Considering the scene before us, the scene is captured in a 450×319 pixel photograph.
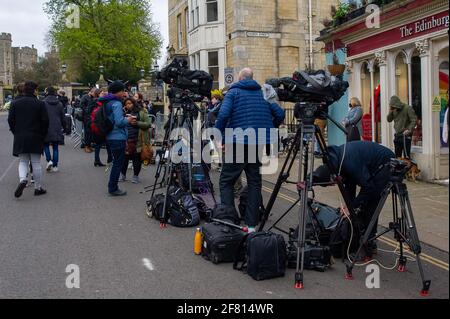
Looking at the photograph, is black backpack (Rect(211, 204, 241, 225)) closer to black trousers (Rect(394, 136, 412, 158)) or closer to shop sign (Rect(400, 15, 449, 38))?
black trousers (Rect(394, 136, 412, 158))

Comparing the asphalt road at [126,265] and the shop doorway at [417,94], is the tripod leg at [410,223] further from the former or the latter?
the shop doorway at [417,94]

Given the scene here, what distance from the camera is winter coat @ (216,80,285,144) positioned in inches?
275

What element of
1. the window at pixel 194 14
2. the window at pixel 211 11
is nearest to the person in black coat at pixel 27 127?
the window at pixel 211 11

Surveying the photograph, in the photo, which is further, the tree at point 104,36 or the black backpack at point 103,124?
the tree at point 104,36

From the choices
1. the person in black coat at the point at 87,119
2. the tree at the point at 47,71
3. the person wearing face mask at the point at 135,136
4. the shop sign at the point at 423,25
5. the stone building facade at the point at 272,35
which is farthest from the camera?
the tree at the point at 47,71

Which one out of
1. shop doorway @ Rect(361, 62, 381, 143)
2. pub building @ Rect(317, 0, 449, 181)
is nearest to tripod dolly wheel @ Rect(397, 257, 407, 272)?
pub building @ Rect(317, 0, 449, 181)

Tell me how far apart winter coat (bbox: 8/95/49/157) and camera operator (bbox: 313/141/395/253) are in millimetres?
5938

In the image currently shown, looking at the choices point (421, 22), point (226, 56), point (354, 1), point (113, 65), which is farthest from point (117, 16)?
point (421, 22)

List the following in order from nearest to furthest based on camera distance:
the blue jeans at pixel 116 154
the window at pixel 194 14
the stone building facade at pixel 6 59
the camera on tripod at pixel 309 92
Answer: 1. the camera on tripod at pixel 309 92
2. the blue jeans at pixel 116 154
3. the window at pixel 194 14
4. the stone building facade at pixel 6 59

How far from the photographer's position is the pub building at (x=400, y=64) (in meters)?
11.6

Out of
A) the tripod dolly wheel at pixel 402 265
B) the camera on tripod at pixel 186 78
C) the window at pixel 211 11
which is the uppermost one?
the window at pixel 211 11

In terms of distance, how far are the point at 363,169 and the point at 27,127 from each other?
6.51m

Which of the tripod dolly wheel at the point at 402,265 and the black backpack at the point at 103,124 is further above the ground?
the black backpack at the point at 103,124

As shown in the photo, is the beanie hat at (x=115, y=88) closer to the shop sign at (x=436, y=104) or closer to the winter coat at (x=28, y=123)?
the winter coat at (x=28, y=123)
